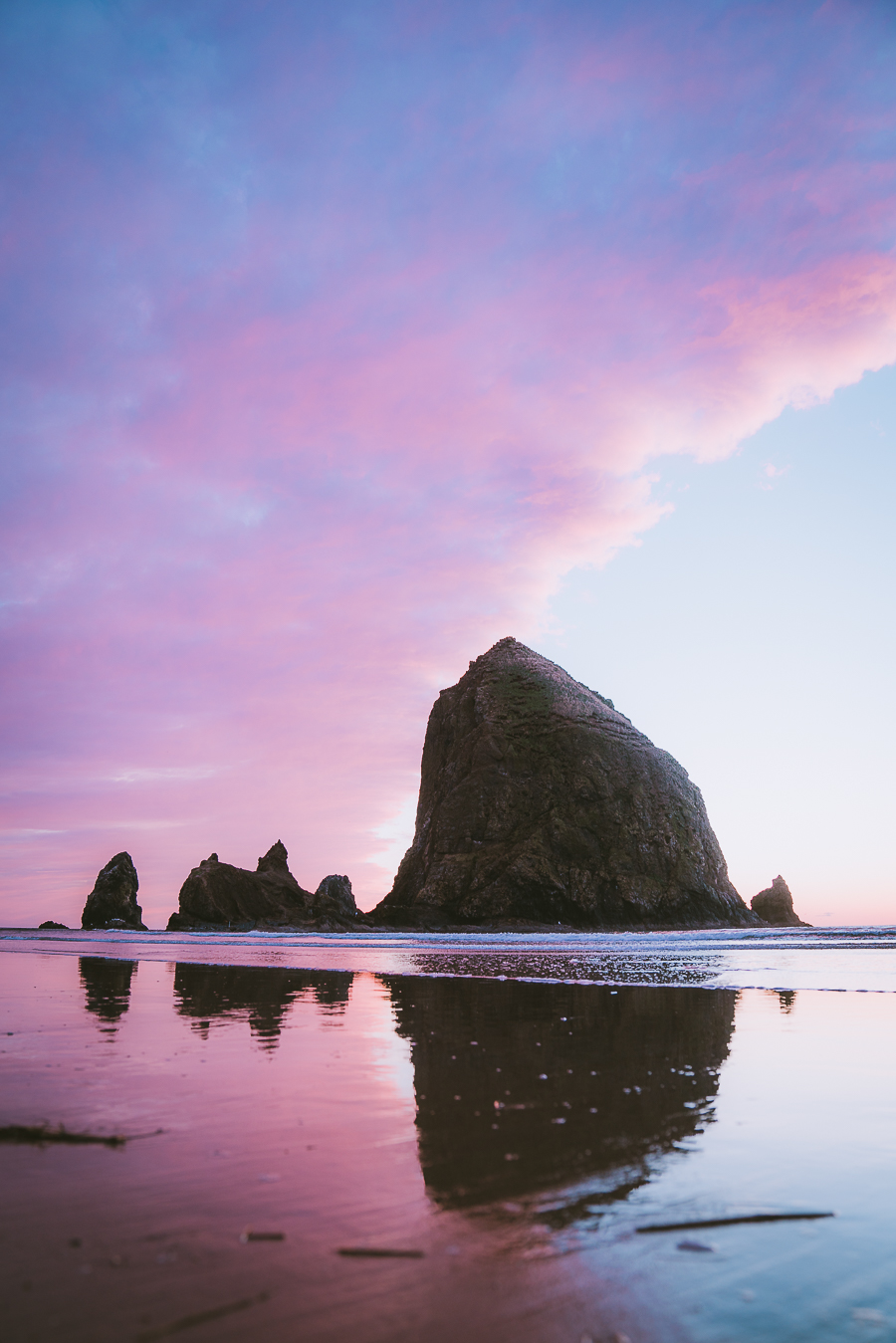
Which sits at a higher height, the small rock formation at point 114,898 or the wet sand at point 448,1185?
the wet sand at point 448,1185

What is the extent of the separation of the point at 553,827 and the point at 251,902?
33736 mm

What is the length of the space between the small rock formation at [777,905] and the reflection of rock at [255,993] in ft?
305

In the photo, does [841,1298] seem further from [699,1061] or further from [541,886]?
[541,886]

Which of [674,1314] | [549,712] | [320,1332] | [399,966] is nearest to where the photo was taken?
[320,1332]

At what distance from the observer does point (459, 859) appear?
8362 centimetres

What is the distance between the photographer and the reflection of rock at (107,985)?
33.3ft

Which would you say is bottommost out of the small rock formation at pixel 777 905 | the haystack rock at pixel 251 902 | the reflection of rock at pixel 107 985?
Result: the small rock formation at pixel 777 905

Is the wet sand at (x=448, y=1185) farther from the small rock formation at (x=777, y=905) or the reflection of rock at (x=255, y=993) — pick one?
the small rock formation at (x=777, y=905)

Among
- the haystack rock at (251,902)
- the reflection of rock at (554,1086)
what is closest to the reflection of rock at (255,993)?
the reflection of rock at (554,1086)

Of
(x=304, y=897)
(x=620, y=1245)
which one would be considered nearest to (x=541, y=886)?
(x=304, y=897)

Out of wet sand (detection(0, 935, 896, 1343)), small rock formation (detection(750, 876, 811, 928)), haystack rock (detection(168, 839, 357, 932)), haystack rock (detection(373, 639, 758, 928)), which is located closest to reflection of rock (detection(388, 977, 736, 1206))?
wet sand (detection(0, 935, 896, 1343))

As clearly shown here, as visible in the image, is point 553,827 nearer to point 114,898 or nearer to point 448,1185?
point 114,898

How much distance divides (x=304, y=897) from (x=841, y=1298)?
256 feet

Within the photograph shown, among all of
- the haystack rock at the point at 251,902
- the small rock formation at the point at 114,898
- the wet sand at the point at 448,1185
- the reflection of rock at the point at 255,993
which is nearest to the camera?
the wet sand at the point at 448,1185
